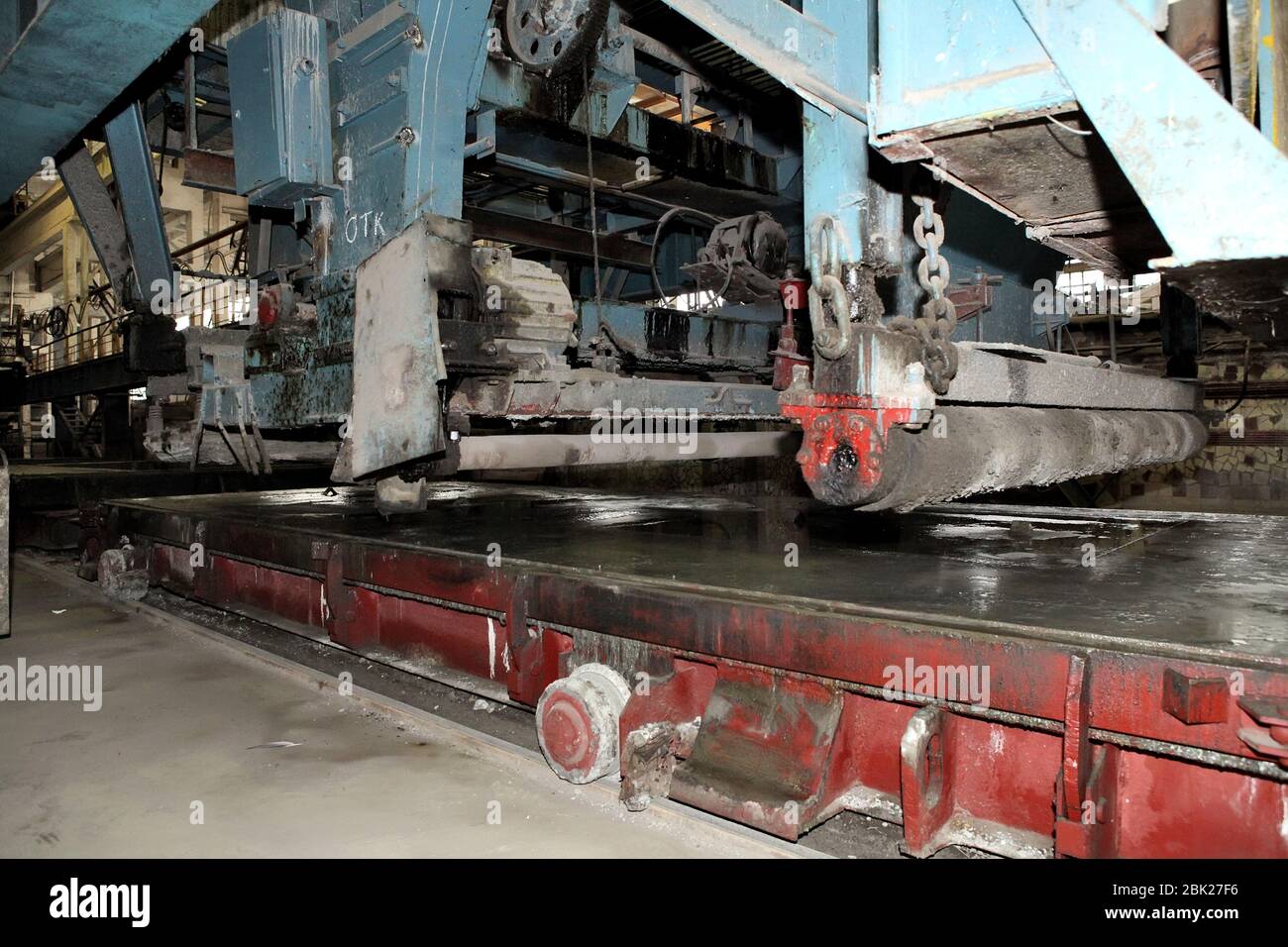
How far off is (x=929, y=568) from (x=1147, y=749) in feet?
3.03

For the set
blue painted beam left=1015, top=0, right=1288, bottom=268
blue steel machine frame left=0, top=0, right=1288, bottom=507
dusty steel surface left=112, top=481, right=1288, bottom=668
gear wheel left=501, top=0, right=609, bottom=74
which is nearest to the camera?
blue painted beam left=1015, top=0, right=1288, bottom=268

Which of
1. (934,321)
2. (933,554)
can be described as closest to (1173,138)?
(934,321)

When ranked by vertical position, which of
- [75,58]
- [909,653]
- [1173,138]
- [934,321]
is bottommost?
[909,653]

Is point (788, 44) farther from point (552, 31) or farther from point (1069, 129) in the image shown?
point (552, 31)

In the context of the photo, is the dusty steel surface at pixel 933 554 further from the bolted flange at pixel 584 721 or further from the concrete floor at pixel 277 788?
the concrete floor at pixel 277 788

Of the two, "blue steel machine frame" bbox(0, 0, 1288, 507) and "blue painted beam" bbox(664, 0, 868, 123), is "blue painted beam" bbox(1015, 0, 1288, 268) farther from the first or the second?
"blue painted beam" bbox(664, 0, 868, 123)

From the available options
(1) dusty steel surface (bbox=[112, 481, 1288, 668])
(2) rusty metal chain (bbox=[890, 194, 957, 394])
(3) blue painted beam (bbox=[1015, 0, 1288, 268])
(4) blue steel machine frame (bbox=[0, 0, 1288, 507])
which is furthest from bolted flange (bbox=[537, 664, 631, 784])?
(3) blue painted beam (bbox=[1015, 0, 1288, 268])

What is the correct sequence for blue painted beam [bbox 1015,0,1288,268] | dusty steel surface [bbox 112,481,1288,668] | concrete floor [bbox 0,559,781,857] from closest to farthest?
blue painted beam [bbox 1015,0,1288,268], dusty steel surface [bbox 112,481,1288,668], concrete floor [bbox 0,559,781,857]

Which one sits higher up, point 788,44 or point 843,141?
point 788,44

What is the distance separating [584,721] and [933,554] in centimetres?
123

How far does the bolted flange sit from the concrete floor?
0.12 meters

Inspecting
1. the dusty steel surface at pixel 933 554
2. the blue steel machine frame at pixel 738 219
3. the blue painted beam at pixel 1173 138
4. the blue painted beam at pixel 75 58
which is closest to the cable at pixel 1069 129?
the blue steel machine frame at pixel 738 219

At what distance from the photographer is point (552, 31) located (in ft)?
12.6

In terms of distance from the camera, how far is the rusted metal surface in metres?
1.52
